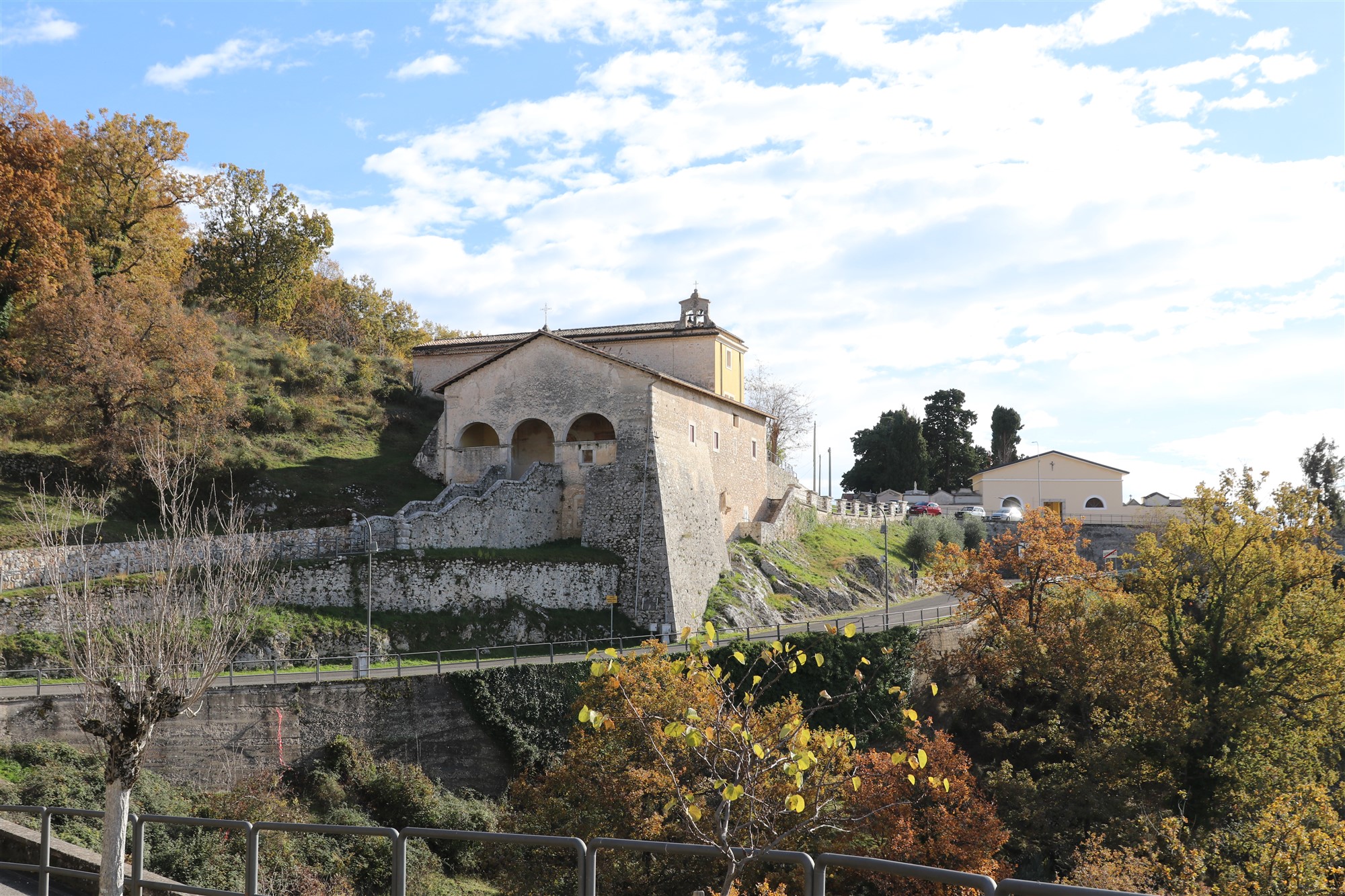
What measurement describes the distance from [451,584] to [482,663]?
3.94 meters

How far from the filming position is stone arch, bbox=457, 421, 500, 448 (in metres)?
42.8

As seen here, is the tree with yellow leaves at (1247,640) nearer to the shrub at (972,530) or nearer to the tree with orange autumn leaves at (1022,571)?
the tree with orange autumn leaves at (1022,571)

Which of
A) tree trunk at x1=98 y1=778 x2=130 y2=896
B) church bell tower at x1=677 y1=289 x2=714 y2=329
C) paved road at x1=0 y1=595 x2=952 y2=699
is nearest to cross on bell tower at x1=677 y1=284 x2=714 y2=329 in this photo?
church bell tower at x1=677 y1=289 x2=714 y2=329

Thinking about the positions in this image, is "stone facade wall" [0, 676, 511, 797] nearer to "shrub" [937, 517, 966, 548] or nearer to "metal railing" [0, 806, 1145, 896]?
"metal railing" [0, 806, 1145, 896]

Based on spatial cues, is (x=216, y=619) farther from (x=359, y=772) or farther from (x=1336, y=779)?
(x=1336, y=779)

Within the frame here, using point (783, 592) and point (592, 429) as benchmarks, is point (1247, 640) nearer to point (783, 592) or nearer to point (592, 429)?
point (783, 592)

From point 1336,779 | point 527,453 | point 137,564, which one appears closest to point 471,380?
point 527,453

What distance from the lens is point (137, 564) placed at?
28.6 m

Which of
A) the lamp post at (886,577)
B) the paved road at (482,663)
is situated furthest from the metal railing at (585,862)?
the lamp post at (886,577)

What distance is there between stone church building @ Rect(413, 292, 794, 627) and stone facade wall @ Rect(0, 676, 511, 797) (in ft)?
33.1

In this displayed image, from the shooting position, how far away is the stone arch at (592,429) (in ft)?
146

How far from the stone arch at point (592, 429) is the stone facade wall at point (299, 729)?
59.1 ft

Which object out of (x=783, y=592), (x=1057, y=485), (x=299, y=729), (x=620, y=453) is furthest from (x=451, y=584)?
(x=1057, y=485)

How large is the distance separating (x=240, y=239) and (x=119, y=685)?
148ft
